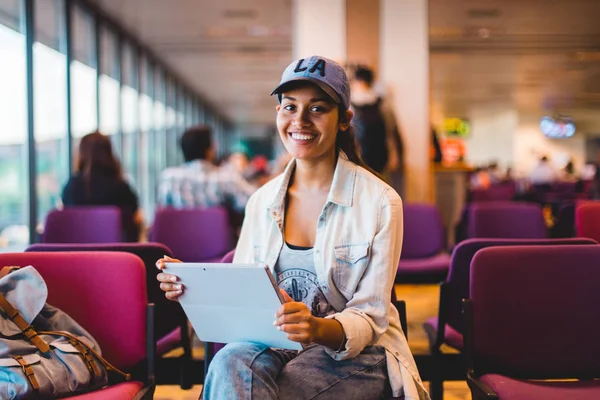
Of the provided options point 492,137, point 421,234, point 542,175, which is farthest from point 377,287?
point 492,137

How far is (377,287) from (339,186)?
0.96ft

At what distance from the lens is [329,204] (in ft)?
5.13

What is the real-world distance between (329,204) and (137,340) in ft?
2.32

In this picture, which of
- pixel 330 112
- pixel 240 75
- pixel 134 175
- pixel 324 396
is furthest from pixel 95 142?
pixel 240 75

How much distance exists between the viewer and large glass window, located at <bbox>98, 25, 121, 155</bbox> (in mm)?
8062

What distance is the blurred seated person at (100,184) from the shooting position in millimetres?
3996

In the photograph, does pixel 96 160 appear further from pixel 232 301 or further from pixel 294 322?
pixel 294 322

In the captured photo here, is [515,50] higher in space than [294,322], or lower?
higher

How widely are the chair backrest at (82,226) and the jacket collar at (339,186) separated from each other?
2.14 meters

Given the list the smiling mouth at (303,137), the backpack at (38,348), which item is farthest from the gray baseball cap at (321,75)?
the backpack at (38,348)

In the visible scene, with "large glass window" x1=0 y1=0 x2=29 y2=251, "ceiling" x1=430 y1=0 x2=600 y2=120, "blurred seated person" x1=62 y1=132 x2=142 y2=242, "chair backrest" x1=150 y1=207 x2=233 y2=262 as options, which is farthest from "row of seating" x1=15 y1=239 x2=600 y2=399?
"ceiling" x1=430 y1=0 x2=600 y2=120

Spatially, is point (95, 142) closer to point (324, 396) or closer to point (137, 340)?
point (137, 340)

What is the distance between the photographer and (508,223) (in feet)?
11.6

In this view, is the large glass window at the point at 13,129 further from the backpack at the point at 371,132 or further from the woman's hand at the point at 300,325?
the woman's hand at the point at 300,325
